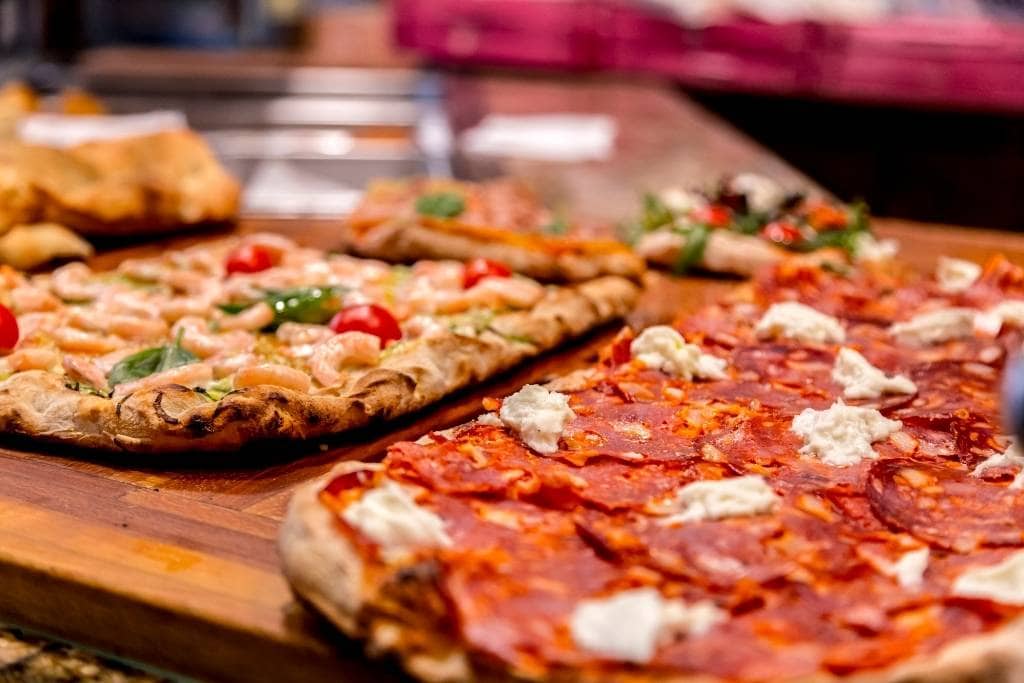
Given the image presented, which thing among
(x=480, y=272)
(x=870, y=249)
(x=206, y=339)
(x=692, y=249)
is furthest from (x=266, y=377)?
(x=870, y=249)

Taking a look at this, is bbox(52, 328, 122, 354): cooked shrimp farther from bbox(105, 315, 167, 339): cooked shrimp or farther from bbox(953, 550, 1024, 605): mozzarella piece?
bbox(953, 550, 1024, 605): mozzarella piece

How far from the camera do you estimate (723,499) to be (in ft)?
7.77

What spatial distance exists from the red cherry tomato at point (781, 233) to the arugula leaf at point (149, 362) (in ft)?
7.88

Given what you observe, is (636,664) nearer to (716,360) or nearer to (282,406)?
(282,406)

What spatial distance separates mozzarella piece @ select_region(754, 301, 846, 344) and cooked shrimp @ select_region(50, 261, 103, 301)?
2.00m

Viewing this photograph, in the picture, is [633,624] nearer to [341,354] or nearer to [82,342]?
[341,354]

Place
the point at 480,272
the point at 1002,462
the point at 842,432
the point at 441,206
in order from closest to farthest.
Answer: the point at 1002,462, the point at 842,432, the point at 480,272, the point at 441,206

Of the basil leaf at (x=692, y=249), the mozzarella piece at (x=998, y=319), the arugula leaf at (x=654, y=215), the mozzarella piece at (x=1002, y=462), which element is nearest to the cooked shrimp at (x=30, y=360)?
the mozzarella piece at (x=1002, y=462)

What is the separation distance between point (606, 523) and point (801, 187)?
3.77m

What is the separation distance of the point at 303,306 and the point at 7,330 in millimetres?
778

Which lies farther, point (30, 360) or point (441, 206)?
point (441, 206)

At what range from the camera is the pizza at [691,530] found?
6.18 feet

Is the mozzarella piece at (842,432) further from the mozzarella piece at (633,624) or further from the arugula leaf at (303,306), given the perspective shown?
the arugula leaf at (303,306)

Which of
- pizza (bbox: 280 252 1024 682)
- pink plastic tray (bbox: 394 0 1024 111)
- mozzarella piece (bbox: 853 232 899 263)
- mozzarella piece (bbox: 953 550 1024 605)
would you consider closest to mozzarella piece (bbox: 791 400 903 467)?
pizza (bbox: 280 252 1024 682)
